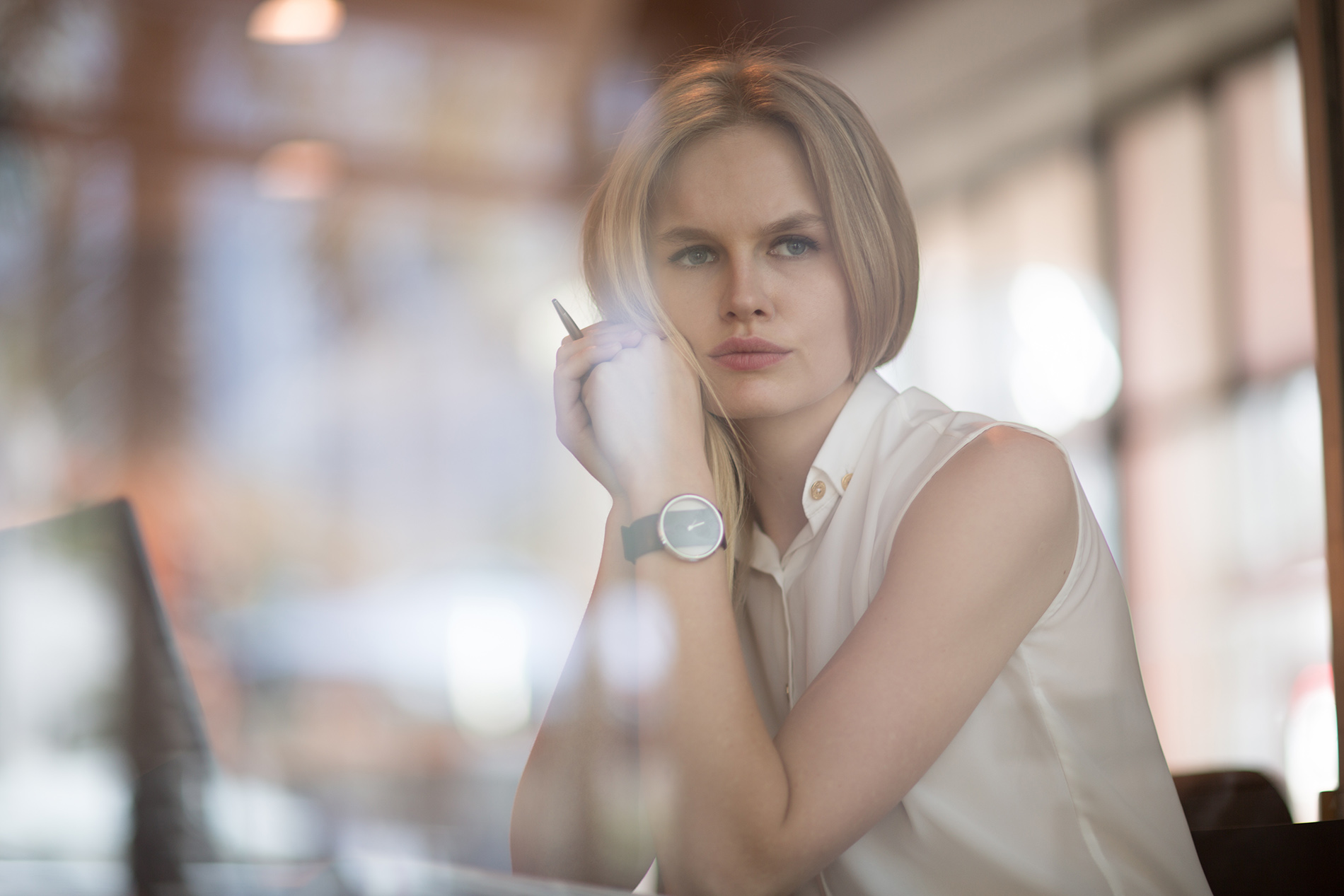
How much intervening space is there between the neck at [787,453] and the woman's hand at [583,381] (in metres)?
0.11

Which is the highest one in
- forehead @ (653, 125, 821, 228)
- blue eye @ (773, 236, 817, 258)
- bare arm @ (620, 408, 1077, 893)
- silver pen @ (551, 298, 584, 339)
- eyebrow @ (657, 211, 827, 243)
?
forehead @ (653, 125, 821, 228)

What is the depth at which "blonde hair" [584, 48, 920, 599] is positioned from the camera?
68 cm

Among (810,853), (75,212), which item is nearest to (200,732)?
(810,853)

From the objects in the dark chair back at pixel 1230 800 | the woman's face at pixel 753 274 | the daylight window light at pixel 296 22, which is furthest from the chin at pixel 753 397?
the daylight window light at pixel 296 22

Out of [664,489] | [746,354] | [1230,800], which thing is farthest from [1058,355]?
[664,489]

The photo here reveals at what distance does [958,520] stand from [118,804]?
83 cm

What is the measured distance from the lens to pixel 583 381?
0.71m

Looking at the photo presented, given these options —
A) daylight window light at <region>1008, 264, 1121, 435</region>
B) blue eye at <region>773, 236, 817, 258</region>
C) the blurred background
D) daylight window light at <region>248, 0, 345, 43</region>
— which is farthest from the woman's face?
daylight window light at <region>248, 0, 345, 43</region>

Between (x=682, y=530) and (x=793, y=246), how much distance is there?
23cm

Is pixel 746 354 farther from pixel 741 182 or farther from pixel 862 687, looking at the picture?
pixel 862 687

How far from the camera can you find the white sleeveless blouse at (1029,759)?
2.01ft

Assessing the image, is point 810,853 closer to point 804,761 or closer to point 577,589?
point 804,761

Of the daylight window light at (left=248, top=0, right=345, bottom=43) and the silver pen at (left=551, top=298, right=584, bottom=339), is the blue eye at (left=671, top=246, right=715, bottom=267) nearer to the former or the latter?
the silver pen at (left=551, top=298, right=584, bottom=339)

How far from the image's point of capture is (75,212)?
1.67 m
